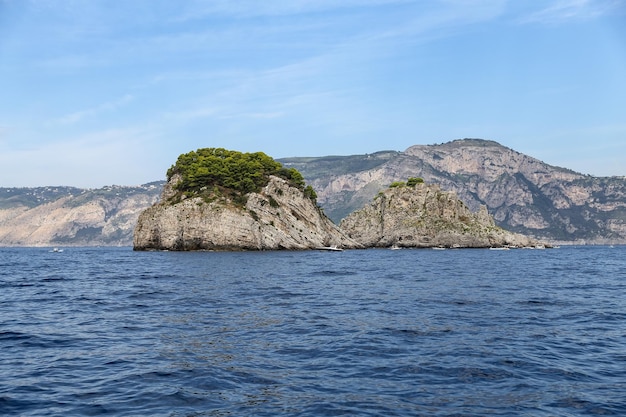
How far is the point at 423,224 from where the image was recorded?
6757 inches

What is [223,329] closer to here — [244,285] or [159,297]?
[159,297]

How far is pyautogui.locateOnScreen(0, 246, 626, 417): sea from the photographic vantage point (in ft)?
43.3

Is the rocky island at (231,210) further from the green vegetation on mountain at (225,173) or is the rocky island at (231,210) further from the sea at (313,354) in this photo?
the sea at (313,354)

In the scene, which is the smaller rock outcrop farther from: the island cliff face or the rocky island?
the island cliff face

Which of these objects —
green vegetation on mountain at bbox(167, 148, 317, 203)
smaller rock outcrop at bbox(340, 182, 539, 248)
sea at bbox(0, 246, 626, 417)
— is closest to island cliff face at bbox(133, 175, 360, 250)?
green vegetation on mountain at bbox(167, 148, 317, 203)

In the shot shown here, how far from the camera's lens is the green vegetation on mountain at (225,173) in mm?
134875

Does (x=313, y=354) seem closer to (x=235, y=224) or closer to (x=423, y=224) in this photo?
(x=235, y=224)

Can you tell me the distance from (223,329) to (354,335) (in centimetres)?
596

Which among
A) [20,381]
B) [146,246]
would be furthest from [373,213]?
[20,381]

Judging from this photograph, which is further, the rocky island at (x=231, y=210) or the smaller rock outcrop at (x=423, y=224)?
the smaller rock outcrop at (x=423, y=224)

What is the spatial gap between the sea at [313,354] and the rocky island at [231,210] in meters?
85.6

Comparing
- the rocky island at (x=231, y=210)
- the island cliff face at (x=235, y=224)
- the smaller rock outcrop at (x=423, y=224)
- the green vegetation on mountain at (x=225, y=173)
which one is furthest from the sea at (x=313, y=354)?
the smaller rock outcrop at (x=423, y=224)

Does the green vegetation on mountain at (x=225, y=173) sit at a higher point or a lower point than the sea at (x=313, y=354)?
higher

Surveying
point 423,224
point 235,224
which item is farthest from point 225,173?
point 423,224
